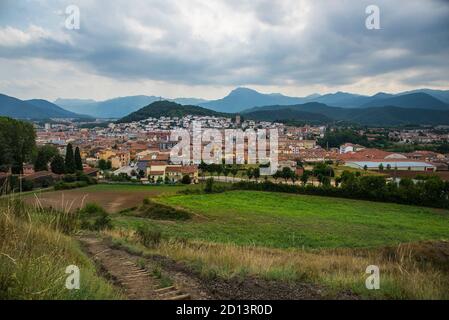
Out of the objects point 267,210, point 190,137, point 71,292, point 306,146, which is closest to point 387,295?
point 71,292

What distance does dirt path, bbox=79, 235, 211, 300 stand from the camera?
4410mm

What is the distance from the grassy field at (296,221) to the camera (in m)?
17.7

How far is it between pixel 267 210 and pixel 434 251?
20339mm

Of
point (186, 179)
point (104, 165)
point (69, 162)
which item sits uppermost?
point (69, 162)

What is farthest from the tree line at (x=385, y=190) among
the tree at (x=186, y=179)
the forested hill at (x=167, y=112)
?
the forested hill at (x=167, y=112)

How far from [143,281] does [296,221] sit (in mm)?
19925

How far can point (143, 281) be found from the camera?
5121mm

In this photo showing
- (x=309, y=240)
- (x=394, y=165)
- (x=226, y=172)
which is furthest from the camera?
(x=394, y=165)

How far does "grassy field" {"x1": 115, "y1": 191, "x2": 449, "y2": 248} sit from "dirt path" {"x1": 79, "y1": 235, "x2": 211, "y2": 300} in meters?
8.70

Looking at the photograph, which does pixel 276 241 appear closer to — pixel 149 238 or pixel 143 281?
pixel 149 238

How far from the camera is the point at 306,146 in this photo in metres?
96.9

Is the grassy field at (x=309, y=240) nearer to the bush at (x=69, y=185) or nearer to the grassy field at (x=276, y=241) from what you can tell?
the grassy field at (x=276, y=241)

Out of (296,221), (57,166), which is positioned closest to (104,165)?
(57,166)
